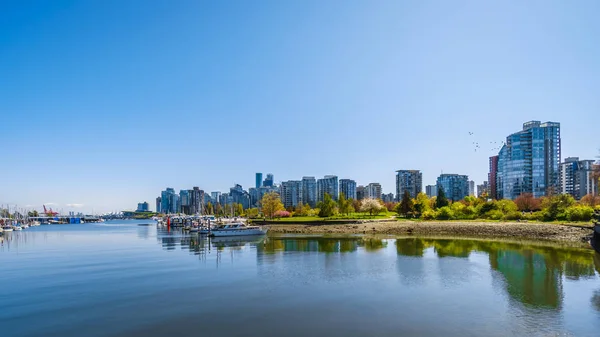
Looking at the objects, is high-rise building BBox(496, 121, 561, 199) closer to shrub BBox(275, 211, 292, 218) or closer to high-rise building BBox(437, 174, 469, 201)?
high-rise building BBox(437, 174, 469, 201)

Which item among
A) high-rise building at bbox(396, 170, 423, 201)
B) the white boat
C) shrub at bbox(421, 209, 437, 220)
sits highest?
high-rise building at bbox(396, 170, 423, 201)

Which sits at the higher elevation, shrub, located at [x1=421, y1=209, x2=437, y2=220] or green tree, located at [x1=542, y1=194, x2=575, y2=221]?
green tree, located at [x1=542, y1=194, x2=575, y2=221]

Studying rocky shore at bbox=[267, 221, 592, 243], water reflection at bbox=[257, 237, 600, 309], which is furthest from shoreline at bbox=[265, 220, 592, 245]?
water reflection at bbox=[257, 237, 600, 309]

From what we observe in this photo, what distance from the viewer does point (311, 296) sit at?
26.8m

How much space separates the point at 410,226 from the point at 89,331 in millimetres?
74208

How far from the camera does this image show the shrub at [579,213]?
6844cm

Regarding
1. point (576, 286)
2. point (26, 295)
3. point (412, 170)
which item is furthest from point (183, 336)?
Answer: point (412, 170)

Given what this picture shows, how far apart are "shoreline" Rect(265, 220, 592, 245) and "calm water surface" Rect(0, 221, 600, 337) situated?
50.6 feet

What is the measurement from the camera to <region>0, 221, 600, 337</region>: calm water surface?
66.4 feet

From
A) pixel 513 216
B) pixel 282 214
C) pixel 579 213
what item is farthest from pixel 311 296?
pixel 282 214

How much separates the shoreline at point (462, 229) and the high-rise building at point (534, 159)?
74409 millimetres

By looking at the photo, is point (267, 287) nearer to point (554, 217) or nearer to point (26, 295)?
point (26, 295)

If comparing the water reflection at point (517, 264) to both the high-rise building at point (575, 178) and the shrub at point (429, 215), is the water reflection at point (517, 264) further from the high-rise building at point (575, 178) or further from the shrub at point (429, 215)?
the high-rise building at point (575, 178)

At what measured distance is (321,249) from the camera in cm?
5525
